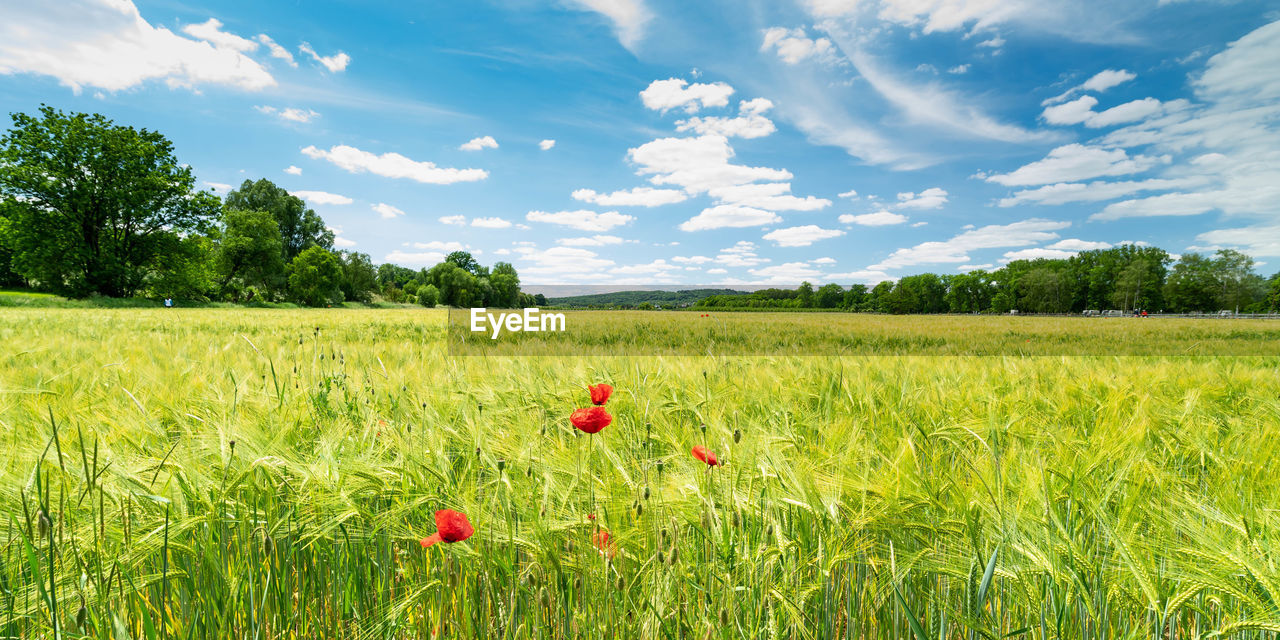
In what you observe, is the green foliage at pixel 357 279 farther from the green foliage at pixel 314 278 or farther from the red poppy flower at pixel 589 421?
the red poppy flower at pixel 589 421

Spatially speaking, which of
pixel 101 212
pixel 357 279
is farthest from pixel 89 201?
pixel 357 279

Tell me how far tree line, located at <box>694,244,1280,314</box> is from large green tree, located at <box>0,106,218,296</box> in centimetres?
3608

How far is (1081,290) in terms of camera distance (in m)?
48.6

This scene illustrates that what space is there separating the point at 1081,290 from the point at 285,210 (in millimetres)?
87207

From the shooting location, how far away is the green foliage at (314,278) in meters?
48.2

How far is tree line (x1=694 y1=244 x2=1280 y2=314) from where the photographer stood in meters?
23.7

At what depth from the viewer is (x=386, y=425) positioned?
6.12ft

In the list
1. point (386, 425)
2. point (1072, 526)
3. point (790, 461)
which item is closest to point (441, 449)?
point (386, 425)

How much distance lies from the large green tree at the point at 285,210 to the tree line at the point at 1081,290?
58116 mm

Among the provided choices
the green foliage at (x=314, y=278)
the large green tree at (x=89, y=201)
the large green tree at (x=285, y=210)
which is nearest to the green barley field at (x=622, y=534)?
the large green tree at (x=89, y=201)

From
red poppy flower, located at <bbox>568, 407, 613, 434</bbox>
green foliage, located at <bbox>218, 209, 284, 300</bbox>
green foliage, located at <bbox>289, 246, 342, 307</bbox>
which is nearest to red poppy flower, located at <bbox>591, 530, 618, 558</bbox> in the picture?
red poppy flower, located at <bbox>568, 407, 613, 434</bbox>

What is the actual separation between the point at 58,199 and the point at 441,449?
43.2 metres

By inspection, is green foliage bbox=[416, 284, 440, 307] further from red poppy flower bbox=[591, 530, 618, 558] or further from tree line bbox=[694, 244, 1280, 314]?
red poppy flower bbox=[591, 530, 618, 558]

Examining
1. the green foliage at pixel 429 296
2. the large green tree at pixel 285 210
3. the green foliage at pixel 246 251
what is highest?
the large green tree at pixel 285 210
